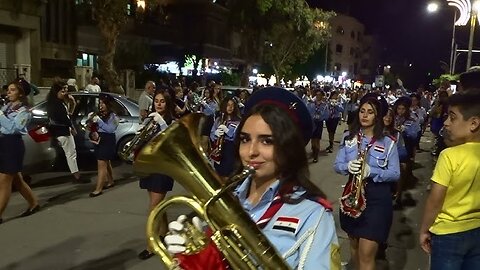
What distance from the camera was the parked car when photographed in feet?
27.4

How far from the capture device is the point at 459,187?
310 centimetres

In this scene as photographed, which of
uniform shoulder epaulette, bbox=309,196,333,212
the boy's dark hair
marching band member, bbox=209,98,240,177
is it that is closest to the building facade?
marching band member, bbox=209,98,240,177

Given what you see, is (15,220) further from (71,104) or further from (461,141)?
(461,141)

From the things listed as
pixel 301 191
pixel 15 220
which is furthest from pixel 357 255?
pixel 15 220

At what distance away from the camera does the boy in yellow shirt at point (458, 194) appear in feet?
10.1

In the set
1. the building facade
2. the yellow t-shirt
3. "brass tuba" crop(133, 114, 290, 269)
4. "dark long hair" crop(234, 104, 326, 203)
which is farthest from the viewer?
the building facade

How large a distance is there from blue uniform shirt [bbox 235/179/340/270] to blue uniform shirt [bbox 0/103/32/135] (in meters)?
5.32

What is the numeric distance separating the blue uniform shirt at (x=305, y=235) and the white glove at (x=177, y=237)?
23cm

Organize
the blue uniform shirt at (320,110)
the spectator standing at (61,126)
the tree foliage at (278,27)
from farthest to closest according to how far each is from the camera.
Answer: the tree foliage at (278,27) → the blue uniform shirt at (320,110) → the spectator standing at (61,126)

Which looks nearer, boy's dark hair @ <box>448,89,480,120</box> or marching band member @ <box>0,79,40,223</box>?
boy's dark hair @ <box>448,89,480,120</box>

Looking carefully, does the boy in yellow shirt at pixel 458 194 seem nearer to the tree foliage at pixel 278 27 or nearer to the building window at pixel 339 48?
the tree foliage at pixel 278 27

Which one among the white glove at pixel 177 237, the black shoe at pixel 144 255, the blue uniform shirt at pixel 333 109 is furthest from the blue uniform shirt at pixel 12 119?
the blue uniform shirt at pixel 333 109

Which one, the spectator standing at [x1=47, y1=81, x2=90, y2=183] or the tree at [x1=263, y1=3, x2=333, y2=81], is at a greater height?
the tree at [x1=263, y1=3, x2=333, y2=81]

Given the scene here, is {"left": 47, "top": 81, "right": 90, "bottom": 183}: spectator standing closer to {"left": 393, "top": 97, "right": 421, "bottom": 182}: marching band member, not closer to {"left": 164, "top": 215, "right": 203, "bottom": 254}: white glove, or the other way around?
{"left": 393, "top": 97, "right": 421, "bottom": 182}: marching band member
